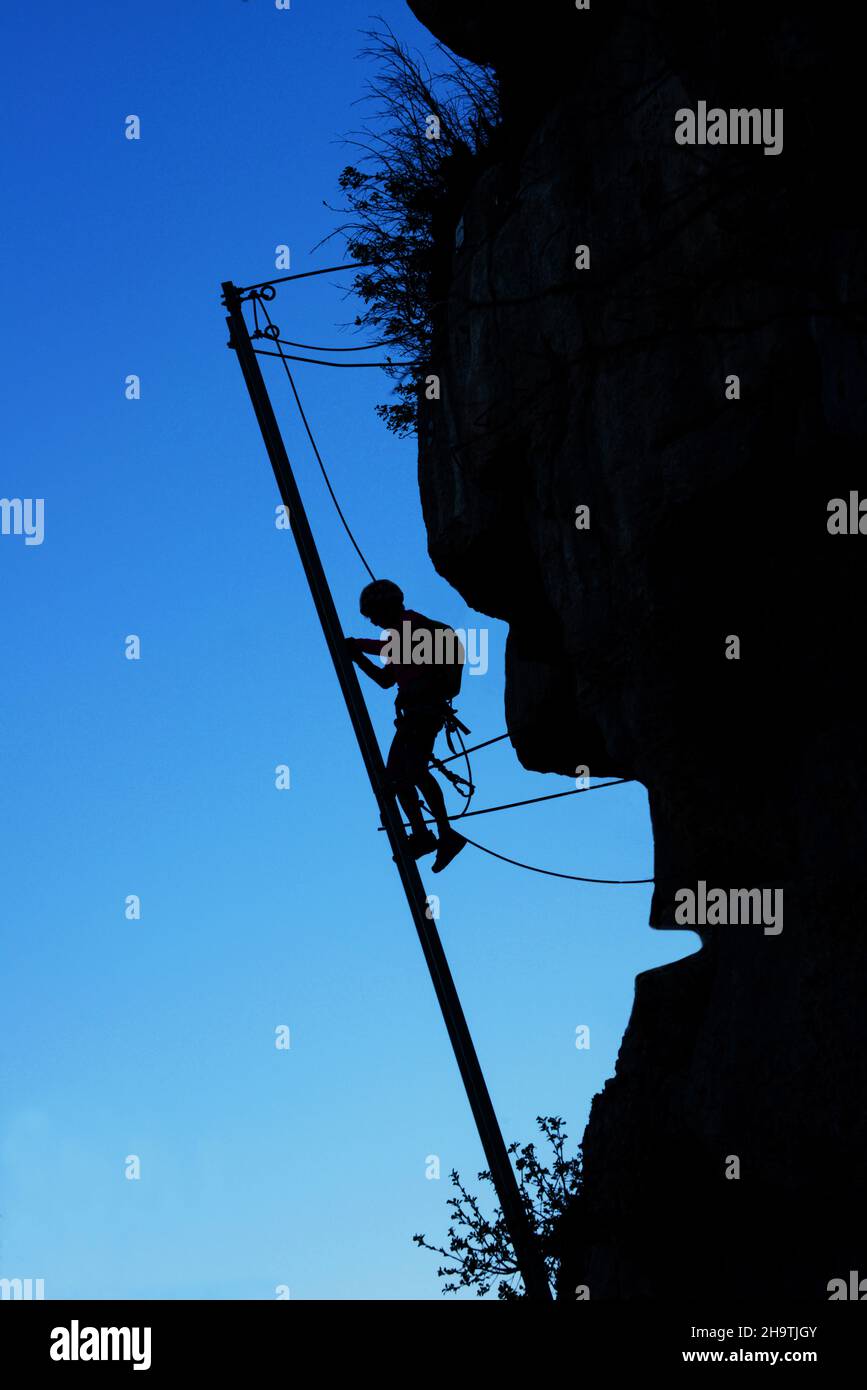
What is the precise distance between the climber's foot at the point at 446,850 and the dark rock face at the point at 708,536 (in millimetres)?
1623

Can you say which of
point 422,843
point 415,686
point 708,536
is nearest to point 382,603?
point 415,686

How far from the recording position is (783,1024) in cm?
1205

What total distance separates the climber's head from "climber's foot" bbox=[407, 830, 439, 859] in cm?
197

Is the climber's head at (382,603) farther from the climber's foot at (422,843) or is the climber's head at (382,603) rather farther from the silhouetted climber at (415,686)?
the climber's foot at (422,843)

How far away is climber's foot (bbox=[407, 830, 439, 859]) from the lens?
14.0 meters

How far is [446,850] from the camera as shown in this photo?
14.3 meters

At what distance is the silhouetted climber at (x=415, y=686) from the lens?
46.7 ft

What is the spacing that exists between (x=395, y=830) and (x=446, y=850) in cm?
106

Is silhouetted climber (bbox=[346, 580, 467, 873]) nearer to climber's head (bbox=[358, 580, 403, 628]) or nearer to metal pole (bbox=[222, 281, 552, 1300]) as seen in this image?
climber's head (bbox=[358, 580, 403, 628])

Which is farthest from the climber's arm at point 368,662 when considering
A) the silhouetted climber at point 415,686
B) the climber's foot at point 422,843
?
the climber's foot at point 422,843

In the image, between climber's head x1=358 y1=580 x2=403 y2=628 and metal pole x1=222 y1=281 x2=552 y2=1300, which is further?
climber's head x1=358 y1=580 x2=403 y2=628

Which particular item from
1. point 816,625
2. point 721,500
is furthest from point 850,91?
point 816,625

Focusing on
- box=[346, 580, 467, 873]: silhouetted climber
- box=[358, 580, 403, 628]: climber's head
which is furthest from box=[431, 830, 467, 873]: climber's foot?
box=[358, 580, 403, 628]: climber's head

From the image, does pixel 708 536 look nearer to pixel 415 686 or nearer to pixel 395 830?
pixel 415 686
